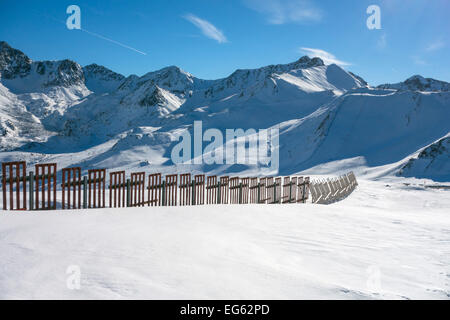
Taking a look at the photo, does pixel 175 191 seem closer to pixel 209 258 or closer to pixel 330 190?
pixel 209 258

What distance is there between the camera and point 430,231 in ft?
25.9

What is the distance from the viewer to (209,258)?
13.7ft

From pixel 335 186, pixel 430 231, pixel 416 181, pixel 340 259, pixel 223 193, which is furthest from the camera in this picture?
pixel 416 181

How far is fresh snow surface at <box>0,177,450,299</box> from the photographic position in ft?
10.5

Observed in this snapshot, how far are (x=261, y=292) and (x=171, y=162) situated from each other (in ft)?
172

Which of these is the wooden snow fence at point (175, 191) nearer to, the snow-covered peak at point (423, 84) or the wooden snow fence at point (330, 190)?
the wooden snow fence at point (330, 190)

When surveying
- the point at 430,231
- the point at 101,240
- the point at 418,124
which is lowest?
the point at 430,231

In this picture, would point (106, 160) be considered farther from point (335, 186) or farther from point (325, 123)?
point (335, 186)

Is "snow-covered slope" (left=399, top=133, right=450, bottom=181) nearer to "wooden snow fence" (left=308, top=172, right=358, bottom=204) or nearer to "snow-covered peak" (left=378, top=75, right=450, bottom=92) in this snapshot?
"wooden snow fence" (left=308, top=172, right=358, bottom=204)

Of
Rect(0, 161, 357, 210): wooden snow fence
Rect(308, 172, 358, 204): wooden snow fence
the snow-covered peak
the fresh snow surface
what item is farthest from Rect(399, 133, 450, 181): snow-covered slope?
the snow-covered peak

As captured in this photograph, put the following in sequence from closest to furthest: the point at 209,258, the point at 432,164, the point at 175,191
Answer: the point at 209,258 < the point at 175,191 < the point at 432,164

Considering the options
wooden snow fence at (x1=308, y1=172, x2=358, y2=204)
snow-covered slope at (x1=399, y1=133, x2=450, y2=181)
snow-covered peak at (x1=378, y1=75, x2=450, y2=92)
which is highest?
snow-covered peak at (x1=378, y1=75, x2=450, y2=92)

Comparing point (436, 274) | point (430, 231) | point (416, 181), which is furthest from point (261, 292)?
point (416, 181)

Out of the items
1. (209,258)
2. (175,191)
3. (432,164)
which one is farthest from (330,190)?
A: (432,164)
